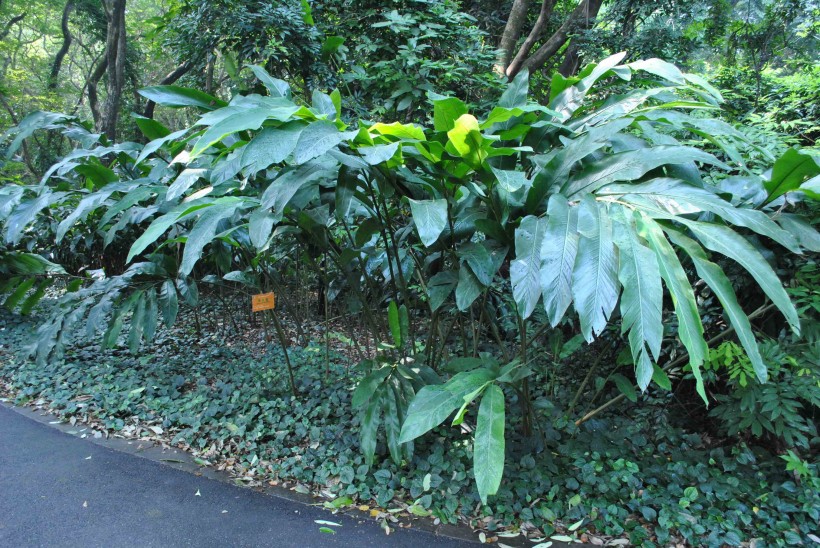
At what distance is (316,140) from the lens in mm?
1416

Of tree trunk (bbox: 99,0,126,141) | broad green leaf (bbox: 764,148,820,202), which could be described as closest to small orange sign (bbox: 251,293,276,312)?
broad green leaf (bbox: 764,148,820,202)

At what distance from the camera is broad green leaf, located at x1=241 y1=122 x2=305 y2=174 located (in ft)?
4.50

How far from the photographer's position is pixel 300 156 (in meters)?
1.36

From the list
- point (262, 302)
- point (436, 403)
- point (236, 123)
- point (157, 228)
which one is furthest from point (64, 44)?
point (436, 403)

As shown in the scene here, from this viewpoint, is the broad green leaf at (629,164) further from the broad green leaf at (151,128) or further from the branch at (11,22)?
the branch at (11,22)

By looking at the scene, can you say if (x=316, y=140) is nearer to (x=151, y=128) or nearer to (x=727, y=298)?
(x=727, y=298)

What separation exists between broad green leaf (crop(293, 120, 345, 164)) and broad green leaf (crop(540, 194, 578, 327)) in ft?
2.15

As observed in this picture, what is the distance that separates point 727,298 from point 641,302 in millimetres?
241

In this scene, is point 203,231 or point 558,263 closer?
point 558,263

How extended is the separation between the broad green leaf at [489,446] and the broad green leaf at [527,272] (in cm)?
34

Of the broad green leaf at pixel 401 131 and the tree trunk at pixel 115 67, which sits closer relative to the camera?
the broad green leaf at pixel 401 131

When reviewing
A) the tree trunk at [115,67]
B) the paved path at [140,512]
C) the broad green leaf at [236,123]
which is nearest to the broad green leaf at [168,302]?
the paved path at [140,512]

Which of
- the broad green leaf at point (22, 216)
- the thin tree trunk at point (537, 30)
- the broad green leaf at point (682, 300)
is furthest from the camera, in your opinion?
the thin tree trunk at point (537, 30)

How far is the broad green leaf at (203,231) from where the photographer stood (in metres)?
1.61
